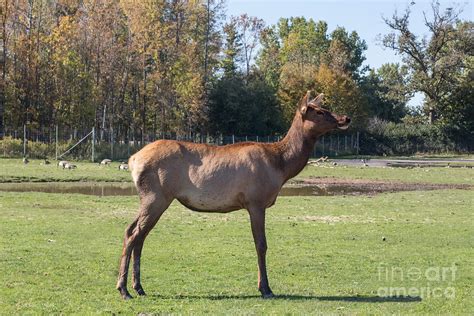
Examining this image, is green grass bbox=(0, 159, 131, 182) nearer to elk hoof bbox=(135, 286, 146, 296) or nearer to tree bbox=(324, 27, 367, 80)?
elk hoof bbox=(135, 286, 146, 296)

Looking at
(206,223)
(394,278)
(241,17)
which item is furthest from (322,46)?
(394,278)

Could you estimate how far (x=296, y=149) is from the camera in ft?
42.3

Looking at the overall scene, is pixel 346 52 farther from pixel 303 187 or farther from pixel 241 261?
pixel 241 261

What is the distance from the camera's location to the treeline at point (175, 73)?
71688 millimetres

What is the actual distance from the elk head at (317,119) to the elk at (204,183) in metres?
0.04

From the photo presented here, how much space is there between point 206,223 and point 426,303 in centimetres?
1135

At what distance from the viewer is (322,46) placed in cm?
11750

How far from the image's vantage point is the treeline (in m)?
71.7

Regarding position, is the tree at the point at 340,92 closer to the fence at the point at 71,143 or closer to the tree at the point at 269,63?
the tree at the point at 269,63

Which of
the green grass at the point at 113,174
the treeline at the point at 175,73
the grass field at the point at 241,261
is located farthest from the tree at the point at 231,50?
the grass field at the point at 241,261

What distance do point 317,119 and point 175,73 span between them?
66884 millimetres

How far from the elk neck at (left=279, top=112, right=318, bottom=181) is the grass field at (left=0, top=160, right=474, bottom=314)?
6.95ft

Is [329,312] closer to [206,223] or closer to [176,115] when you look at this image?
[206,223]

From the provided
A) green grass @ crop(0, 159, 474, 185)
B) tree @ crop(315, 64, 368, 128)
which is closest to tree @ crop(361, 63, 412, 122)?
tree @ crop(315, 64, 368, 128)
